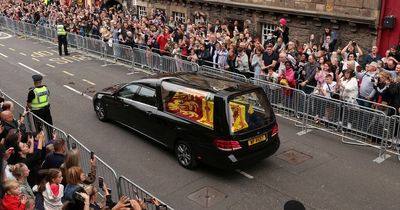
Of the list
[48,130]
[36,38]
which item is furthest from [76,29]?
[48,130]

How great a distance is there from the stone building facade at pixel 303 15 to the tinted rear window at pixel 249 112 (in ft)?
27.7

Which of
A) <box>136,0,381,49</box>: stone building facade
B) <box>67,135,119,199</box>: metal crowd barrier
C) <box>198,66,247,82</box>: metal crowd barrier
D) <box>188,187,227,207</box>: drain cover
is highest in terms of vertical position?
<box>136,0,381,49</box>: stone building facade

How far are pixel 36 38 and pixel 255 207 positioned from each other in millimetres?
23096

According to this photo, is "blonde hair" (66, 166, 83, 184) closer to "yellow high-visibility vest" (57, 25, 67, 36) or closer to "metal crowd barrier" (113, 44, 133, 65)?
"metal crowd barrier" (113, 44, 133, 65)

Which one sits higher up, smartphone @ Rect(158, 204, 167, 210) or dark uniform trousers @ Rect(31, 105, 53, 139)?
smartphone @ Rect(158, 204, 167, 210)

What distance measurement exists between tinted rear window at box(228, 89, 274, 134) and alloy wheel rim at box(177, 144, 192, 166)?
126cm

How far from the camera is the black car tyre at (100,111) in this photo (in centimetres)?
1166

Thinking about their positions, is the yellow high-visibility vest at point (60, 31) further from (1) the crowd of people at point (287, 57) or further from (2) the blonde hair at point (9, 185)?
(2) the blonde hair at point (9, 185)

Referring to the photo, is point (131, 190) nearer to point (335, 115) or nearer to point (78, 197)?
point (78, 197)

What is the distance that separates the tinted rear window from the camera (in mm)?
8219

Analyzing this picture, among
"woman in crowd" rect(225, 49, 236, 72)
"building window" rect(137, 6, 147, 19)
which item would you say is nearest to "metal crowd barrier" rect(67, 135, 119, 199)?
"woman in crowd" rect(225, 49, 236, 72)

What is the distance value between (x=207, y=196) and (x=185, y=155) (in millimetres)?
1240

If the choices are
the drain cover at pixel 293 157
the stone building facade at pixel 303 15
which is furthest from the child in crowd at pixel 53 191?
the stone building facade at pixel 303 15

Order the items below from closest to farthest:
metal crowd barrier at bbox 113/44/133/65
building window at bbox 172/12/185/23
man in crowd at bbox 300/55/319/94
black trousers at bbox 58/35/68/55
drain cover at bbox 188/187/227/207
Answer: drain cover at bbox 188/187/227/207 < man in crowd at bbox 300/55/319/94 < metal crowd barrier at bbox 113/44/133/65 < black trousers at bbox 58/35/68/55 < building window at bbox 172/12/185/23
